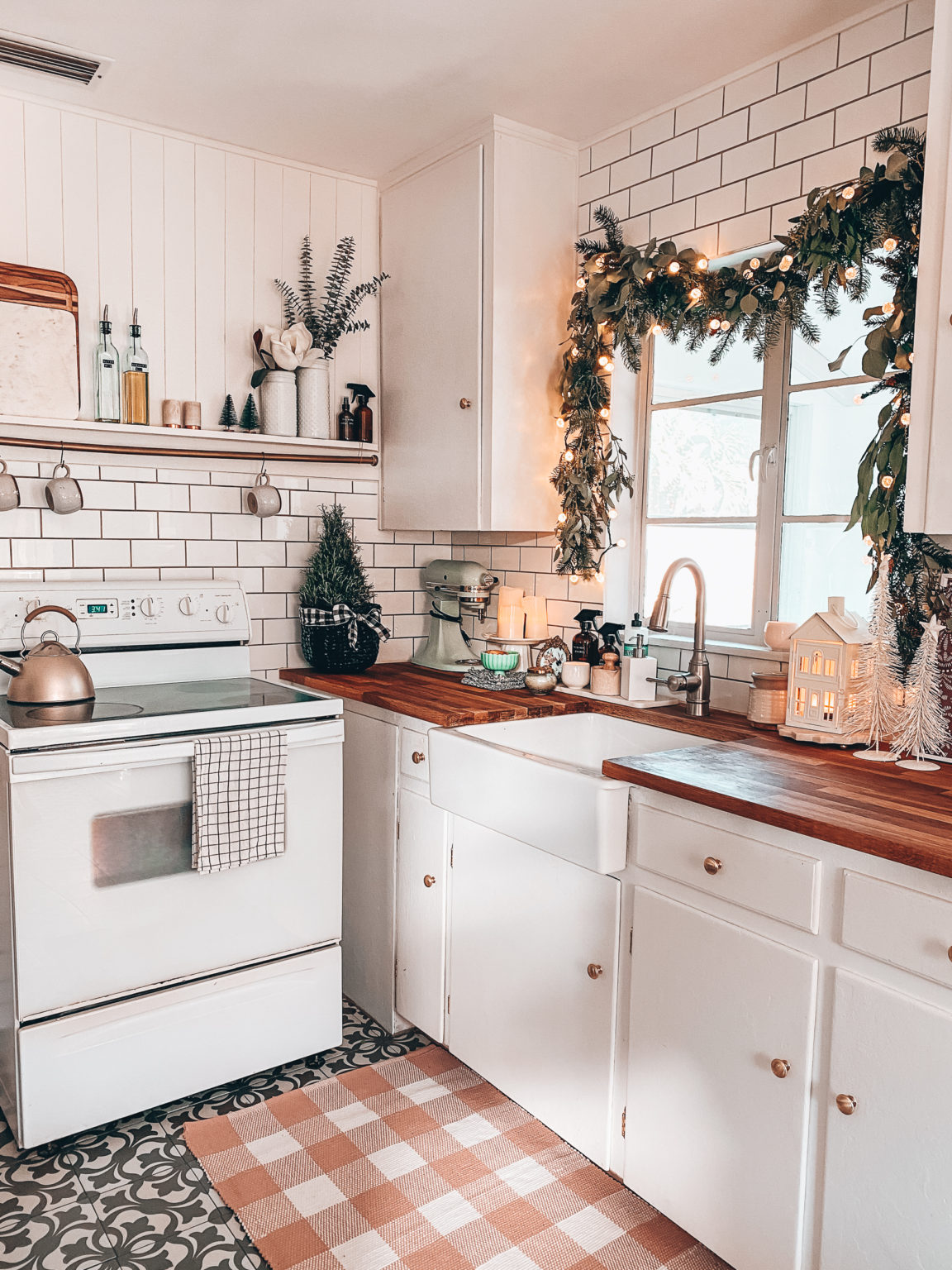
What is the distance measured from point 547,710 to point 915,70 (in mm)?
1651

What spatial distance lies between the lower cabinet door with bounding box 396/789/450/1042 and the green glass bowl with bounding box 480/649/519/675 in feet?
1.75

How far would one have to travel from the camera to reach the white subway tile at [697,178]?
2.48m

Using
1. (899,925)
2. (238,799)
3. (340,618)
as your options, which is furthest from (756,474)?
(238,799)

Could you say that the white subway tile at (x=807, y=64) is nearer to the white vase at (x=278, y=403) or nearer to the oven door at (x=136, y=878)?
the white vase at (x=278, y=403)

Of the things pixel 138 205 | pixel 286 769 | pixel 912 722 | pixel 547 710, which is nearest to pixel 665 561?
pixel 547 710

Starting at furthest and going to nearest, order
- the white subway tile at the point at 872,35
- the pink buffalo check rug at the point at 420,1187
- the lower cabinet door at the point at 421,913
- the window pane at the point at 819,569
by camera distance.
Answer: the lower cabinet door at the point at 421,913 → the window pane at the point at 819,569 → the white subway tile at the point at 872,35 → the pink buffalo check rug at the point at 420,1187

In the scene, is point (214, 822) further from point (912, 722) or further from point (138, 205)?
point (138, 205)

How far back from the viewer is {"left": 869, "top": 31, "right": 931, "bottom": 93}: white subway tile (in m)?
2.01

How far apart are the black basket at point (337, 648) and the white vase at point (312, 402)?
1.96 ft

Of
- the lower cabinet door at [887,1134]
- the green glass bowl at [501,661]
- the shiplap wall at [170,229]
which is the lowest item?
the lower cabinet door at [887,1134]

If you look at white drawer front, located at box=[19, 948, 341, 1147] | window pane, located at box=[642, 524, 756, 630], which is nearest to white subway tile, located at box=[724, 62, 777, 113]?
window pane, located at box=[642, 524, 756, 630]

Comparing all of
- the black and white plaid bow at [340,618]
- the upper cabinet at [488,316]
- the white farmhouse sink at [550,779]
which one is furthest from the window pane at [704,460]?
the black and white plaid bow at [340,618]

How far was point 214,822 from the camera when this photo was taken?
7.27 ft

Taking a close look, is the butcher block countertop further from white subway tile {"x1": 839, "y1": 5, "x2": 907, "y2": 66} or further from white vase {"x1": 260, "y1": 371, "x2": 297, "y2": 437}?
white subway tile {"x1": 839, "y1": 5, "x2": 907, "y2": 66}
